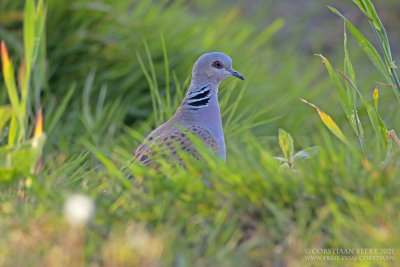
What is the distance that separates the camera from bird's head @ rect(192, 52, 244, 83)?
363 cm

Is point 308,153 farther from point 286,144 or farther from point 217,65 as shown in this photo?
point 217,65

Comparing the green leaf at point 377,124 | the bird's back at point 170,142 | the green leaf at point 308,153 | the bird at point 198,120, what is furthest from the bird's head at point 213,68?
the green leaf at point 308,153

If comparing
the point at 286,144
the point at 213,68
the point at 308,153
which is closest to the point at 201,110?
the point at 213,68

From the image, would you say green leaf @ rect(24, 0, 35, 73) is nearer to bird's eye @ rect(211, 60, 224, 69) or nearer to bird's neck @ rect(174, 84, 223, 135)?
bird's neck @ rect(174, 84, 223, 135)

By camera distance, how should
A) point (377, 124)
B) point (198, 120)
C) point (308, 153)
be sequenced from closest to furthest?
point (308, 153) → point (377, 124) → point (198, 120)

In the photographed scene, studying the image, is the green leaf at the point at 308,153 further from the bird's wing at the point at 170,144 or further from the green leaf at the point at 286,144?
the bird's wing at the point at 170,144

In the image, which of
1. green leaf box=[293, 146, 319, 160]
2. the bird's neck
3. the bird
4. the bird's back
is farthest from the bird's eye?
green leaf box=[293, 146, 319, 160]

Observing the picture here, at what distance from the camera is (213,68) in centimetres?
365

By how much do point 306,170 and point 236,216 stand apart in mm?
322

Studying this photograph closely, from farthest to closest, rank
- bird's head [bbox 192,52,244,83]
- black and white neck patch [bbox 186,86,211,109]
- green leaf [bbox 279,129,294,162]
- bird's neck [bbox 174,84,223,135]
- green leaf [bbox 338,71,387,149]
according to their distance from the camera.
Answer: bird's head [bbox 192,52,244,83]
black and white neck patch [bbox 186,86,211,109]
bird's neck [bbox 174,84,223,135]
green leaf [bbox 338,71,387,149]
green leaf [bbox 279,129,294,162]

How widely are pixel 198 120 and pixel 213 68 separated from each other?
39cm

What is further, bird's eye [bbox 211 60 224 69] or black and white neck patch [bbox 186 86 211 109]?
bird's eye [bbox 211 60 224 69]

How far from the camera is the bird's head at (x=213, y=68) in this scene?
11.9ft

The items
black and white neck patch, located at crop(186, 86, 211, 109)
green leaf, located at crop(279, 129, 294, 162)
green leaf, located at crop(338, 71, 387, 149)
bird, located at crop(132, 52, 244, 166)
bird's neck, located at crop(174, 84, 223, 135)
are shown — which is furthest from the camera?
black and white neck patch, located at crop(186, 86, 211, 109)
